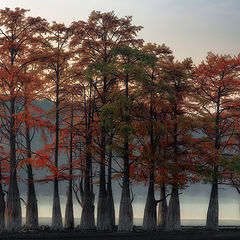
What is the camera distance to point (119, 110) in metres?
36.2

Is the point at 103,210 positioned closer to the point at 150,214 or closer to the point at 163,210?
the point at 150,214

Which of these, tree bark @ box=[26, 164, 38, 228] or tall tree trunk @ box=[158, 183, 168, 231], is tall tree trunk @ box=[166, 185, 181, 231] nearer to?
tall tree trunk @ box=[158, 183, 168, 231]

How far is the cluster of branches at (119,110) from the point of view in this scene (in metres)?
36.6

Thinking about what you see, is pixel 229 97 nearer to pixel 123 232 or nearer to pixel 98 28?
pixel 98 28

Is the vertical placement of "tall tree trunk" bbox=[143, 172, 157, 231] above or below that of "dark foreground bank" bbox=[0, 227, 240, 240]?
above

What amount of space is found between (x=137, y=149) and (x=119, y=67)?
744cm

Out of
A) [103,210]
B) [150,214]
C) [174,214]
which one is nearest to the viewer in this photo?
[150,214]

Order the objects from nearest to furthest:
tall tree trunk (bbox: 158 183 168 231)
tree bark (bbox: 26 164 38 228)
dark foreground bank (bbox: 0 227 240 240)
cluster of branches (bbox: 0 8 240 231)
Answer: dark foreground bank (bbox: 0 227 240 240)
cluster of branches (bbox: 0 8 240 231)
tree bark (bbox: 26 164 38 228)
tall tree trunk (bbox: 158 183 168 231)

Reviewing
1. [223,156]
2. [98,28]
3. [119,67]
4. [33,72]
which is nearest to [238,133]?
[223,156]

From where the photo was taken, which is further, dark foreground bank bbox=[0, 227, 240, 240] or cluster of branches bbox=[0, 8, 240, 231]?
cluster of branches bbox=[0, 8, 240, 231]

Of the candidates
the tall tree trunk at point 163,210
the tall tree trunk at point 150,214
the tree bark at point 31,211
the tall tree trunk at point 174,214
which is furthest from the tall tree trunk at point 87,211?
the tall tree trunk at point 174,214

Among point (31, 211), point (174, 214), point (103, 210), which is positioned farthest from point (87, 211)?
point (174, 214)

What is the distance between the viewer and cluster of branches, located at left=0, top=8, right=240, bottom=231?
36.6 m

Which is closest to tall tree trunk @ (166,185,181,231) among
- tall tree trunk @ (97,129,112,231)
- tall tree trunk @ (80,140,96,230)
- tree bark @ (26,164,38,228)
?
tall tree trunk @ (97,129,112,231)
